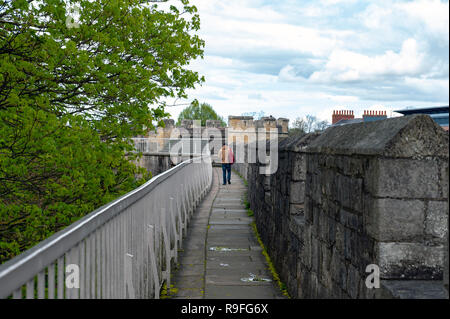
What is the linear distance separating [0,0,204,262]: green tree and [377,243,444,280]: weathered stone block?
520cm

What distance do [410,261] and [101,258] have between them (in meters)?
1.77

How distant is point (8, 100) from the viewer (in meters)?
7.29

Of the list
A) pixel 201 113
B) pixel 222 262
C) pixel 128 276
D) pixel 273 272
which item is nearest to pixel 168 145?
pixel 222 262

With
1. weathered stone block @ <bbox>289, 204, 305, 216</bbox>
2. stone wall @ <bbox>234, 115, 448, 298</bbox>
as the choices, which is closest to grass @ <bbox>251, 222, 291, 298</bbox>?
weathered stone block @ <bbox>289, 204, 305, 216</bbox>

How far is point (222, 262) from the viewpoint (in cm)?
702

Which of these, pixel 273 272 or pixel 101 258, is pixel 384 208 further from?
pixel 273 272

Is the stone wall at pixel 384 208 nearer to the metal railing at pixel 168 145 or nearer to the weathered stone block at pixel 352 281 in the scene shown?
the weathered stone block at pixel 352 281

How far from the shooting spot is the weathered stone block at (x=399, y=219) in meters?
2.79

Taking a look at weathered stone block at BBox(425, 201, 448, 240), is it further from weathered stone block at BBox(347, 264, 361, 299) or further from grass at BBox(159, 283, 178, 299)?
grass at BBox(159, 283, 178, 299)

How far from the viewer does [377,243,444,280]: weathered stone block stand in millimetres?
2777

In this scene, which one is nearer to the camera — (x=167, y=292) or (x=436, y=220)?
(x=436, y=220)

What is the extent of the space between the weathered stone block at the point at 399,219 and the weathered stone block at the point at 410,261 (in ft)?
0.17
